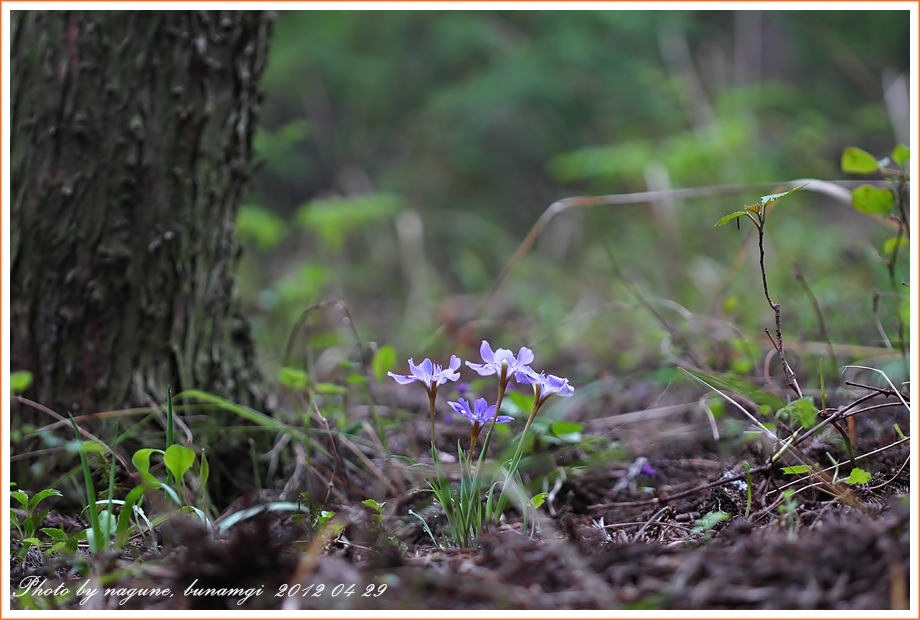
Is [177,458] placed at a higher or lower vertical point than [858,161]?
lower

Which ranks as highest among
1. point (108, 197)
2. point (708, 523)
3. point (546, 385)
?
point (108, 197)

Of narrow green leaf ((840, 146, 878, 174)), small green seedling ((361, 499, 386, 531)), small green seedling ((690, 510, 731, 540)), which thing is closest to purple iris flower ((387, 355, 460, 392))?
small green seedling ((361, 499, 386, 531))

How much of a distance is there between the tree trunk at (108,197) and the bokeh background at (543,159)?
1416 mm

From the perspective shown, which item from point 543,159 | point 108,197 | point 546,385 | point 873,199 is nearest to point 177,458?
point 546,385

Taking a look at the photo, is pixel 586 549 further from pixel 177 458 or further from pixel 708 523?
pixel 177 458

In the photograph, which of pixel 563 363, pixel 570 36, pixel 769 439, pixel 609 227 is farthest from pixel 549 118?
pixel 769 439

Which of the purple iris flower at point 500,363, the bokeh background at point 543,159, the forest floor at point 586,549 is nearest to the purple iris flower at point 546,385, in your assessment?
the purple iris flower at point 500,363

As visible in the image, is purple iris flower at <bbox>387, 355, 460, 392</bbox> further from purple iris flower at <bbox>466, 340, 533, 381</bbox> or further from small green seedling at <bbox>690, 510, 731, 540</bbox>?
small green seedling at <bbox>690, 510, 731, 540</bbox>

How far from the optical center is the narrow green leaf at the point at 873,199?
1471 mm

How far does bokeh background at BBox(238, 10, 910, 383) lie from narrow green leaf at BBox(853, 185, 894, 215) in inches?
60.4

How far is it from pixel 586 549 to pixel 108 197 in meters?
1.44

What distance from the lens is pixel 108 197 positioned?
160 cm

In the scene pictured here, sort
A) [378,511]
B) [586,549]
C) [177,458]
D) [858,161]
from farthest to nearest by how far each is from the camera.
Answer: [858,161], [378,511], [177,458], [586,549]

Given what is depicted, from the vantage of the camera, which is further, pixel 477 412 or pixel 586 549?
pixel 477 412
